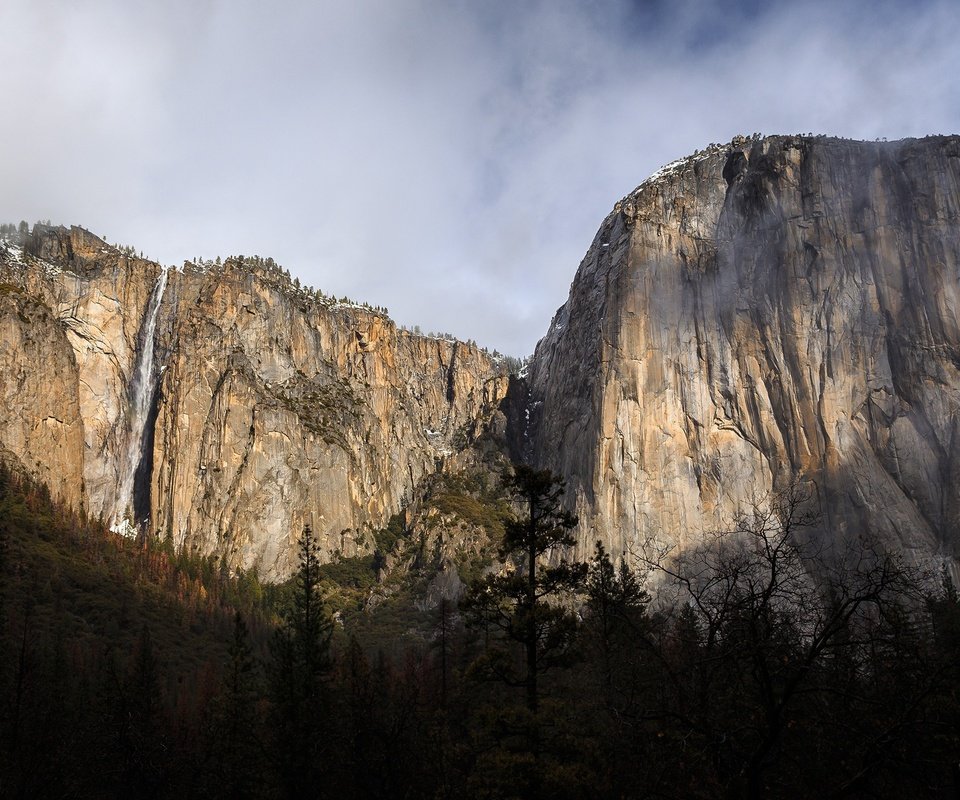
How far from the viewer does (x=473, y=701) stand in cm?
3581

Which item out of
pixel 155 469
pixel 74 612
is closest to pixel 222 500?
pixel 155 469

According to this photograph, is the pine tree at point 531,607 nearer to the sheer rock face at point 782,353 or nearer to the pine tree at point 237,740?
the pine tree at point 237,740

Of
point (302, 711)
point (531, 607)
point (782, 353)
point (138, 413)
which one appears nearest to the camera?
point (531, 607)

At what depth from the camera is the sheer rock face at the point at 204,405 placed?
127 metres

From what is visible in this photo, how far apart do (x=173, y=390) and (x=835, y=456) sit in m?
108

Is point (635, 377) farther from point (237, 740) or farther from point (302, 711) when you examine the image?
point (237, 740)

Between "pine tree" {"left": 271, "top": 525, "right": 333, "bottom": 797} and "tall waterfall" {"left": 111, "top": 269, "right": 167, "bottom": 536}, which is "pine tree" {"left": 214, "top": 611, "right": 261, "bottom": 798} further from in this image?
"tall waterfall" {"left": 111, "top": 269, "right": 167, "bottom": 536}

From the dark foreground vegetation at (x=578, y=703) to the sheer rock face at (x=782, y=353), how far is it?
59171 mm

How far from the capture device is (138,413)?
14038 cm

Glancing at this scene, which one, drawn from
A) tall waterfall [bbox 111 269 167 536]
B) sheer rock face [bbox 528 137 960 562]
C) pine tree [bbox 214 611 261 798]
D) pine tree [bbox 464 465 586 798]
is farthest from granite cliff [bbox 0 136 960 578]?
pine tree [bbox 464 465 586 798]

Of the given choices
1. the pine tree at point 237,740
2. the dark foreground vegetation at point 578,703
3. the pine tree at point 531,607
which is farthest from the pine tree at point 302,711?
the pine tree at point 531,607

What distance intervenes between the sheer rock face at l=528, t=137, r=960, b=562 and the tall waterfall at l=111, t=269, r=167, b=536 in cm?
7732

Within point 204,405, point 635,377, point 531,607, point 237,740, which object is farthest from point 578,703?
point 204,405

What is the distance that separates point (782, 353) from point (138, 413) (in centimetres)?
11196
